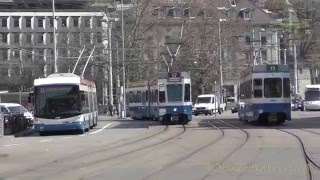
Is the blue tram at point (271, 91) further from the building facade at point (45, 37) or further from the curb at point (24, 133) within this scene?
the building facade at point (45, 37)

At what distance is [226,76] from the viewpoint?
87.6m

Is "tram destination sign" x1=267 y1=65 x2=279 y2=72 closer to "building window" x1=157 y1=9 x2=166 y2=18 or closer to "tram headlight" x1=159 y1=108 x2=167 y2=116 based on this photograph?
"tram headlight" x1=159 y1=108 x2=167 y2=116

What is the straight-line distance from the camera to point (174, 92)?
39.3 m

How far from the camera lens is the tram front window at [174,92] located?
3928 cm

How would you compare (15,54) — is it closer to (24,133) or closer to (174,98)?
(174,98)

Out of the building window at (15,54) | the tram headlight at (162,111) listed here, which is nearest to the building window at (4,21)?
the building window at (15,54)

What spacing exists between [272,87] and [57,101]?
38.9ft

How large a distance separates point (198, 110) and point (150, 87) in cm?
1669

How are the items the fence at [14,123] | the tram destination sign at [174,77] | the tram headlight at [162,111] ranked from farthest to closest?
the tram destination sign at [174,77] < the tram headlight at [162,111] < the fence at [14,123]

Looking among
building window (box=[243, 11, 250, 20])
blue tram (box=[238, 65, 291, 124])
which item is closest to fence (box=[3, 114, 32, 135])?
blue tram (box=[238, 65, 291, 124])

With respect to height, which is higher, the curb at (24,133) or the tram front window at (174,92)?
the tram front window at (174,92)

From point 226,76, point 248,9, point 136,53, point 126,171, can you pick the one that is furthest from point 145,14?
point 126,171

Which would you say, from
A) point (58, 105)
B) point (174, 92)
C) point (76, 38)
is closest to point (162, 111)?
point (174, 92)

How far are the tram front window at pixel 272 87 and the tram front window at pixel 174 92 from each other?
6733 mm
